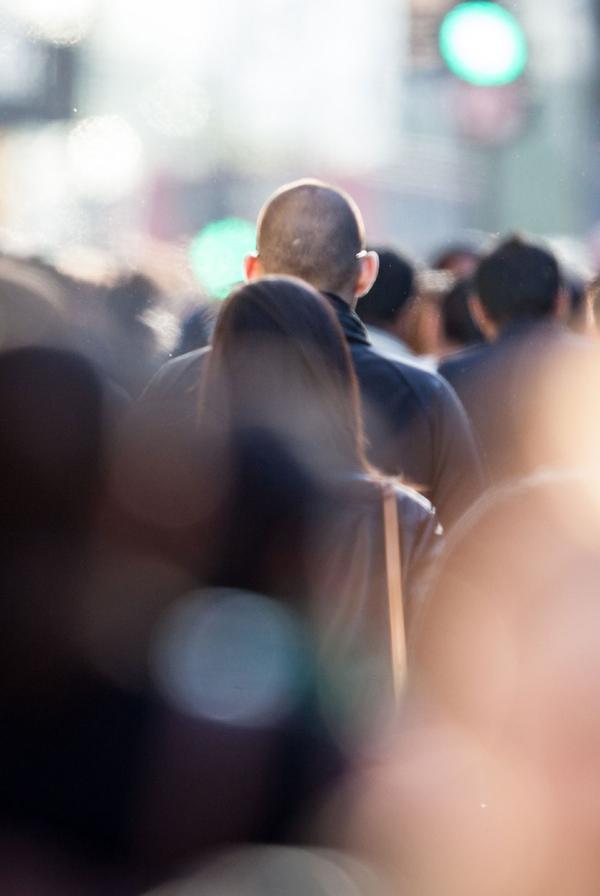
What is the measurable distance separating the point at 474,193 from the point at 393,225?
3736 mm

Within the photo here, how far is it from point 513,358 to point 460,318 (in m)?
2.04

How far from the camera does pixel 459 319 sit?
7926mm

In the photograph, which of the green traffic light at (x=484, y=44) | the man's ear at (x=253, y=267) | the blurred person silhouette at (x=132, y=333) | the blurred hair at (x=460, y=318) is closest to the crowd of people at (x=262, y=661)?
the blurred person silhouette at (x=132, y=333)

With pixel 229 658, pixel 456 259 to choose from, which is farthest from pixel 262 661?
pixel 456 259

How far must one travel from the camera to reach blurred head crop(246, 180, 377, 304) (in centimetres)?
496

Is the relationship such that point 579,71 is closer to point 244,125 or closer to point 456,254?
point 456,254

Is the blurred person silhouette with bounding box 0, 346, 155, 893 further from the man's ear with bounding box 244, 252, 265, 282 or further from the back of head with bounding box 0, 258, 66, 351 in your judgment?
the man's ear with bounding box 244, 252, 265, 282

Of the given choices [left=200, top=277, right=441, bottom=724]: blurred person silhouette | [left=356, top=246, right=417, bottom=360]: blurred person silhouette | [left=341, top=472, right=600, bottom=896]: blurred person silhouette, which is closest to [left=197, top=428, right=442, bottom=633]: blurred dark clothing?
[left=200, top=277, right=441, bottom=724]: blurred person silhouette

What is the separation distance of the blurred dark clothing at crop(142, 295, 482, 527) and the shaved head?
0.53 meters

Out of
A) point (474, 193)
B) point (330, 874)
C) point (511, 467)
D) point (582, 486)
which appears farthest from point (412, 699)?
point (474, 193)

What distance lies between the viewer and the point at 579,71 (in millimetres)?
16188

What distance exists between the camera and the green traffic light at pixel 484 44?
9000mm

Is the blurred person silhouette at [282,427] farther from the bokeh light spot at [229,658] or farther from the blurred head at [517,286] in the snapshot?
the blurred head at [517,286]

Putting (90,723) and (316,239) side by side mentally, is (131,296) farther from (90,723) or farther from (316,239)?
(90,723)
